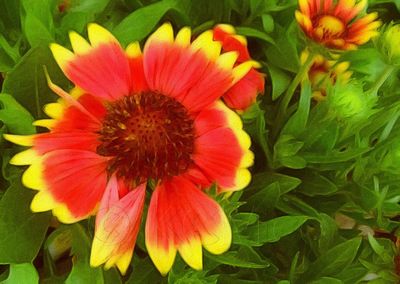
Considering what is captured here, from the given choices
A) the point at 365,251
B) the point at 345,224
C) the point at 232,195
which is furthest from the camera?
the point at 345,224

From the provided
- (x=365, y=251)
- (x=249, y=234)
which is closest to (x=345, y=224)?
(x=365, y=251)

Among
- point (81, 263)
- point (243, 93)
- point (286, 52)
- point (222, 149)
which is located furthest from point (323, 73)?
point (81, 263)

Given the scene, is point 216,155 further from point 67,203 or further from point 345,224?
point 345,224

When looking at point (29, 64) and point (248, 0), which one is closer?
point (29, 64)

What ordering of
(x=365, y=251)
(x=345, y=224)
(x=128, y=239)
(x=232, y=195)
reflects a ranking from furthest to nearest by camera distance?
(x=345, y=224), (x=365, y=251), (x=232, y=195), (x=128, y=239)

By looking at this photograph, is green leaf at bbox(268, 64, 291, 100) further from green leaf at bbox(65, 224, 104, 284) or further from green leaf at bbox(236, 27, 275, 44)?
green leaf at bbox(65, 224, 104, 284)

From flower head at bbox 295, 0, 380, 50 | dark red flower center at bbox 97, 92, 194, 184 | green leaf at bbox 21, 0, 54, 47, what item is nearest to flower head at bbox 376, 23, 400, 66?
flower head at bbox 295, 0, 380, 50

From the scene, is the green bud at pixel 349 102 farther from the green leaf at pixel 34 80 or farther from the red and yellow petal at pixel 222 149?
the green leaf at pixel 34 80

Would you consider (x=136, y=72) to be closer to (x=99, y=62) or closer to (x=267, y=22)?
(x=99, y=62)
